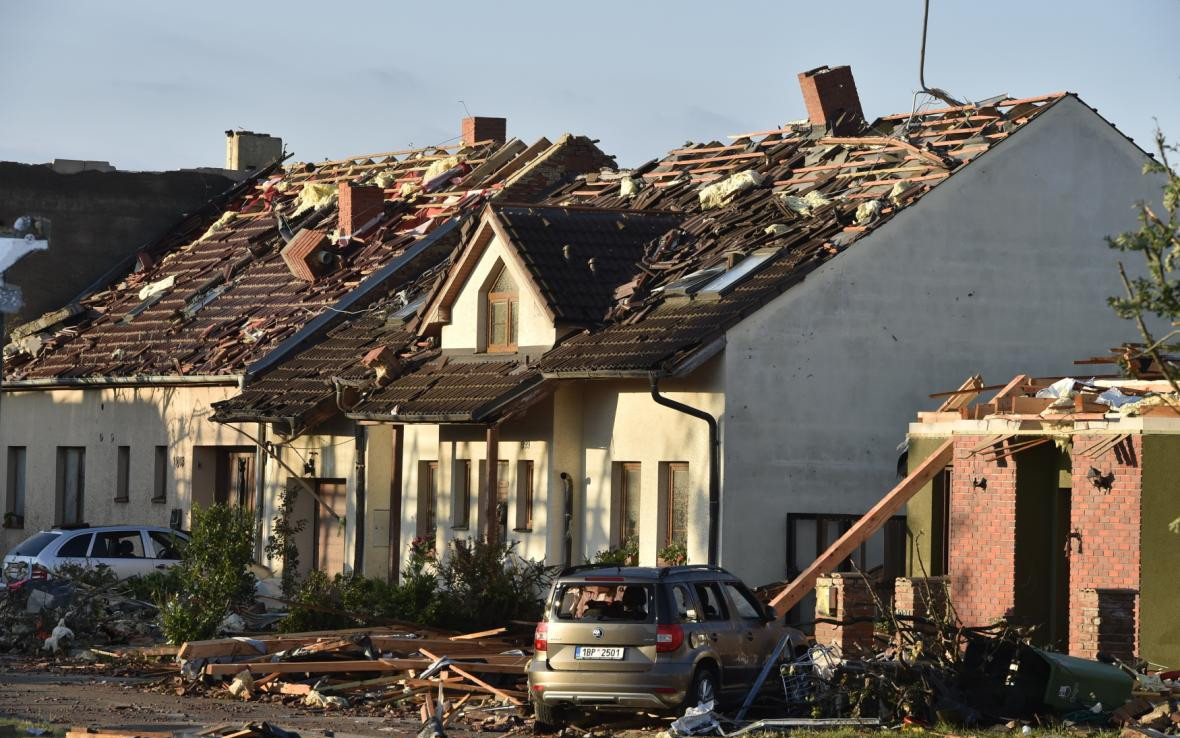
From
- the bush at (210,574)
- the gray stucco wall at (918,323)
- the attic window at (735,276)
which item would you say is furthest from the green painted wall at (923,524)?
the bush at (210,574)

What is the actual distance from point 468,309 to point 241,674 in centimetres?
932

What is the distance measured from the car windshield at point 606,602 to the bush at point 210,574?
25.6ft

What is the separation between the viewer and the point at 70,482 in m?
39.0

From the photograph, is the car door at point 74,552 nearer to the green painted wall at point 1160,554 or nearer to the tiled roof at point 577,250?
the tiled roof at point 577,250

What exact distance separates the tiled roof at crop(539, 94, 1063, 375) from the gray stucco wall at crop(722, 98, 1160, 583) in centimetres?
44

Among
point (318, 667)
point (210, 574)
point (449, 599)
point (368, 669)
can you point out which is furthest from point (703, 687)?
point (210, 574)

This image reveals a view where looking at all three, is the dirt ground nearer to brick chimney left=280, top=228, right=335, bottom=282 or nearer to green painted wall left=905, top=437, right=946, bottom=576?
green painted wall left=905, top=437, right=946, bottom=576

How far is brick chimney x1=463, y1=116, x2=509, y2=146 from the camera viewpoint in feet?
135

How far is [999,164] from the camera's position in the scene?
1075 inches

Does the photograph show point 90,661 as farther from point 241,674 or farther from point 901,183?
point 901,183

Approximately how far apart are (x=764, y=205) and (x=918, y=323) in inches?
150

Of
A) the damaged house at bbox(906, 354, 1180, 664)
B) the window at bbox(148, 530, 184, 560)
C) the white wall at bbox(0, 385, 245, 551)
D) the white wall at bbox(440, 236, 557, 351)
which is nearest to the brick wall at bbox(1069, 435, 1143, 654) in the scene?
the damaged house at bbox(906, 354, 1180, 664)

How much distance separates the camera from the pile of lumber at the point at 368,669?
20636 mm

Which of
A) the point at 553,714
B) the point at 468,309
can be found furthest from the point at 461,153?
the point at 553,714
